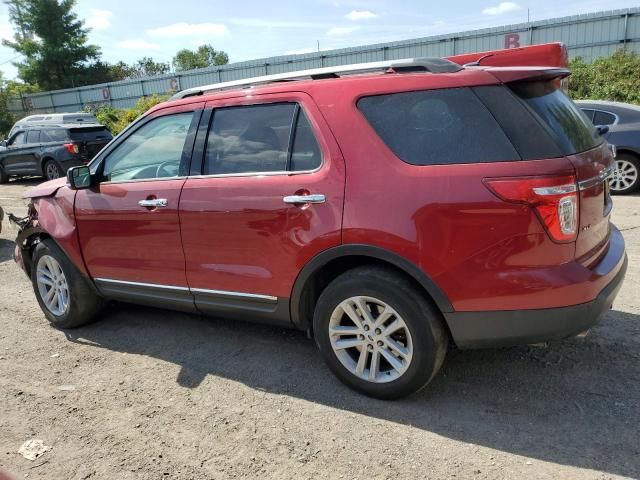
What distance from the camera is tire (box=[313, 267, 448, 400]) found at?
284cm

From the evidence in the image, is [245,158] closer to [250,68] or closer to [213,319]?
[213,319]

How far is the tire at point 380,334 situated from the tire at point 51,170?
1375 cm

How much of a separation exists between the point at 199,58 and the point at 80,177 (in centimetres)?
10436

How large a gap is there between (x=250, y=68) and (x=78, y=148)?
14.0m

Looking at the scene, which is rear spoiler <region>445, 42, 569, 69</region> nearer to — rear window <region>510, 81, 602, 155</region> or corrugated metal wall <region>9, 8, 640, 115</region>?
rear window <region>510, 81, 602, 155</region>

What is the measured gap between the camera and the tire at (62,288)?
442 centimetres

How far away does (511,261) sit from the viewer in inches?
103

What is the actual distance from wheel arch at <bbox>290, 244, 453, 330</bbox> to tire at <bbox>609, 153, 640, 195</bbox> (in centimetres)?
724

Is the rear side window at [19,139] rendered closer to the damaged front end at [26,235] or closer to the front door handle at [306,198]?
the damaged front end at [26,235]

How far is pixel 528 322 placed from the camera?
266cm

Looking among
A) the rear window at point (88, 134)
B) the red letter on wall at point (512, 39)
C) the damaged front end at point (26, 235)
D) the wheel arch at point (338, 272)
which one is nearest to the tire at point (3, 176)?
the rear window at point (88, 134)

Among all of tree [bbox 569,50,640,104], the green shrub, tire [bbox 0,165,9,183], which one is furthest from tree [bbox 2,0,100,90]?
tree [bbox 569,50,640,104]

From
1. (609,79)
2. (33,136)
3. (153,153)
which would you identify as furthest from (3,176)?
(609,79)

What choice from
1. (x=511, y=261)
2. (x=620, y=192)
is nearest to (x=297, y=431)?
(x=511, y=261)
